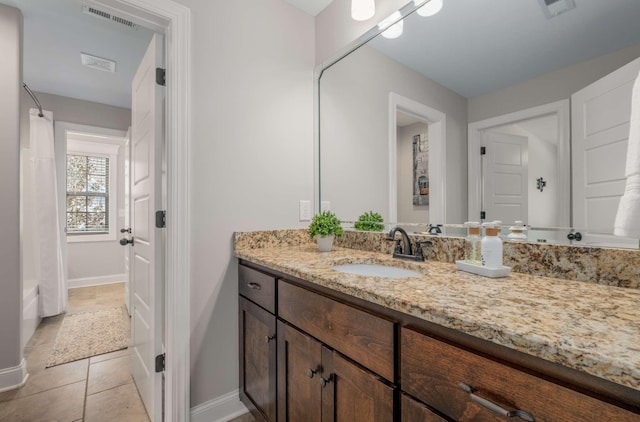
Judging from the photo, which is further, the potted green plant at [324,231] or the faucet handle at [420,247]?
the potted green plant at [324,231]

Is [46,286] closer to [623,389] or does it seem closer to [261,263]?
[261,263]

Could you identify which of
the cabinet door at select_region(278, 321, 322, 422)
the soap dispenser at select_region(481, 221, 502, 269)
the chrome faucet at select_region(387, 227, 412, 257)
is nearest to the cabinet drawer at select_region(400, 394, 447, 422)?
the cabinet door at select_region(278, 321, 322, 422)

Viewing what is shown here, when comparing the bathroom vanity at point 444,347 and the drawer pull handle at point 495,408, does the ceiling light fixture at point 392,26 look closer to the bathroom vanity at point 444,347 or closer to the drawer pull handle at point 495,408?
the bathroom vanity at point 444,347

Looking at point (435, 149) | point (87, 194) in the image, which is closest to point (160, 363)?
point (435, 149)

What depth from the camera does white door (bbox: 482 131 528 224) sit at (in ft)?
3.55

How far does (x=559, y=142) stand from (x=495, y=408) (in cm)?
85

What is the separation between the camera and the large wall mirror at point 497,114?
89 centimetres

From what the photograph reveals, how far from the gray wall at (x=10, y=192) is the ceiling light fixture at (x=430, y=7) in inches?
99.2

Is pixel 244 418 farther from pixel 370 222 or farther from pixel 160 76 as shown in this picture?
pixel 160 76

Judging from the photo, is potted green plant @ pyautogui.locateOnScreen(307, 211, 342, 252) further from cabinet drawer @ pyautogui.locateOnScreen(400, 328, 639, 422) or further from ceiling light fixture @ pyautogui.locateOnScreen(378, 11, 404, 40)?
ceiling light fixture @ pyautogui.locateOnScreen(378, 11, 404, 40)

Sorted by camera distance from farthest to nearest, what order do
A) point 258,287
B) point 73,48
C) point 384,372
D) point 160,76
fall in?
point 73,48, point 160,76, point 258,287, point 384,372

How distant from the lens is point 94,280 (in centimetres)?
451

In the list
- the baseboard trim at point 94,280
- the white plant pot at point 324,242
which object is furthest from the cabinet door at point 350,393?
the baseboard trim at point 94,280

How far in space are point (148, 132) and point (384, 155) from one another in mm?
1294
